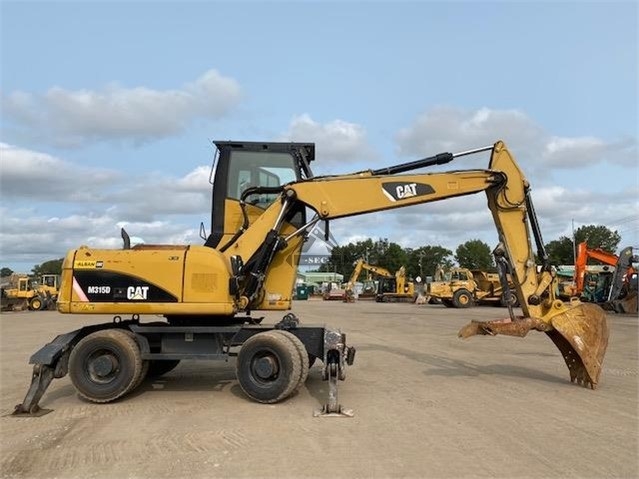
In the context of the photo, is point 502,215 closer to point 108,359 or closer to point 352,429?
point 352,429

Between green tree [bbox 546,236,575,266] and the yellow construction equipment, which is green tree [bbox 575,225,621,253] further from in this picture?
the yellow construction equipment

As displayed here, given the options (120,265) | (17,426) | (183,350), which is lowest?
(17,426)

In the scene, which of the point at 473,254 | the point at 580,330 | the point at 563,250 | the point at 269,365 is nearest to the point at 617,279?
the point at 580,330

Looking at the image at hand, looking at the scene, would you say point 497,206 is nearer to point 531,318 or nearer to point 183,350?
point 531,318

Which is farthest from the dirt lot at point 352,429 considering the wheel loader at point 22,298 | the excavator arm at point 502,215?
the wheel loader at point 22,298

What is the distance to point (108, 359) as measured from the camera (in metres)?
8.23

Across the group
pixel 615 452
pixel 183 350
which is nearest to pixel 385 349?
pixel 183 350

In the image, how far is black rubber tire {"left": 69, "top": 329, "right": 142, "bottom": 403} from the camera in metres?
8.16

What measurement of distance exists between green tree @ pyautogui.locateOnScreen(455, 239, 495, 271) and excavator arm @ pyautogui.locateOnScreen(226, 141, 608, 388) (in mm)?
121414

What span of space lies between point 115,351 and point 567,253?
106m

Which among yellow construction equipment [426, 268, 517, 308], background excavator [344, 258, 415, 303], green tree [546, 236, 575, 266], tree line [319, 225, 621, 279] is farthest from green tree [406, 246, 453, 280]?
yellow construction equipment [426, 268, 517, 308]

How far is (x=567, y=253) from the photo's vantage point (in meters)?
104

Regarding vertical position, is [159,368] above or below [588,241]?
below

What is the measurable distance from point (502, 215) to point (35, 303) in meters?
44.2
